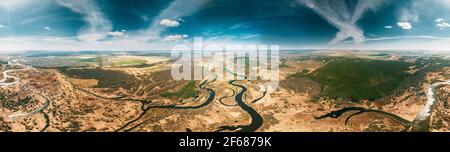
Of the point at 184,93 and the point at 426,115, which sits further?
the point at 184,93

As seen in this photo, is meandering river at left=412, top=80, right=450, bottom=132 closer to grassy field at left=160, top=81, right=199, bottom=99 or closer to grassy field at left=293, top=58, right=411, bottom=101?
grassy field at left=293, top=58, right=411, bottom=101

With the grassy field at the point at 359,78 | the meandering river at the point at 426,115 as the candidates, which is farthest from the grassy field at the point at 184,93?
the meandering river at the point at 426,115

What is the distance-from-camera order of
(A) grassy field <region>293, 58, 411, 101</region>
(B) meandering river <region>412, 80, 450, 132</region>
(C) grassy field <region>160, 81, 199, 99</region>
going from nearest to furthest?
1. (B) meandering river <region>412, 80, 450, 132</region>
2. (A) grassy field <region>293, 58, 411, 101</region>
3. (C) grassy field <region>160, 81, 199, 99</region>

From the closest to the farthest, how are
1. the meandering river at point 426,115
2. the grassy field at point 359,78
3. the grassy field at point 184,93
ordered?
the meandering river at point 426,115 → the grassy field at point 359,78 → the grassy field at point 184,93

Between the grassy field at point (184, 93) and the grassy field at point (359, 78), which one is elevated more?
the grassy field at point (359, 78)

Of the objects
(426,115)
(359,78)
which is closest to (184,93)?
(359,78)

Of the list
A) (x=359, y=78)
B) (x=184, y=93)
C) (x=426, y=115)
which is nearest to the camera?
(x=426, y=115)

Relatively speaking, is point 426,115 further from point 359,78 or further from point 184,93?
point 184,93

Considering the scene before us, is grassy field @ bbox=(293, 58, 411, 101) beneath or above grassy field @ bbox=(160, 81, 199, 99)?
above

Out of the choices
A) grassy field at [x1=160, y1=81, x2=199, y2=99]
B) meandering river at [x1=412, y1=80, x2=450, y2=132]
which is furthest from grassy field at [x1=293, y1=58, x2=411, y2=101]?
grassy field at [x1=160, y1=81, x2=199, y2=99]

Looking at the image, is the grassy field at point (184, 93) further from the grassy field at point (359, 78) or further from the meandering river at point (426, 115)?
the meandering river at point (426, 115)
